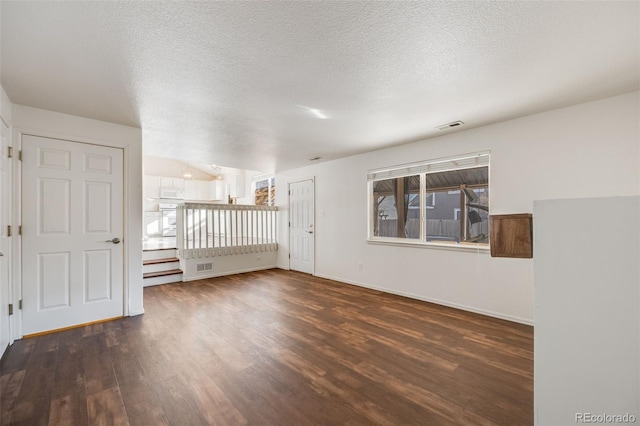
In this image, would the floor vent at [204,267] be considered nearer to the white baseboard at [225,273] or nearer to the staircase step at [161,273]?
the white baseboard at [225,273]

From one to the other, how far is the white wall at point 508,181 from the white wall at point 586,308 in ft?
8.26

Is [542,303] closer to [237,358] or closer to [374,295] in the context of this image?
[237,358]

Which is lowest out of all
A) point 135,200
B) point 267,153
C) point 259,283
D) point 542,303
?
point 259,283

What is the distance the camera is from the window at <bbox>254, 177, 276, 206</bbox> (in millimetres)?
7770

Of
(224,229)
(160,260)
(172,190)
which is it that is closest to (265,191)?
(224,229)

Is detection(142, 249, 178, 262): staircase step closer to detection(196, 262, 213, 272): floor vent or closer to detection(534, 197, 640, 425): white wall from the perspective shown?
detection(196, 262, 213, 272): floor vent

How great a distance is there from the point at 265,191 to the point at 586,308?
7.77m

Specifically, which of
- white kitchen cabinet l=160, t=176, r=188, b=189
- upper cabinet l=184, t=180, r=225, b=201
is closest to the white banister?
white kitchen cabinet l=160, t=176, r=188, b=189

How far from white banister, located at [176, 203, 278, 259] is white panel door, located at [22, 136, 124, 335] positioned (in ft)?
6.44

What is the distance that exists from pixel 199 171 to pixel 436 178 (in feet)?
29.2

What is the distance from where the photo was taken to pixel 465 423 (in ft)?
5.11

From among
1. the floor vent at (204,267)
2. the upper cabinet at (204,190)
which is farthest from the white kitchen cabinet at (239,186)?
the floor vent at (204,267)

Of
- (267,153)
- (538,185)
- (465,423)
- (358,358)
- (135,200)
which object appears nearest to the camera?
(465,423)

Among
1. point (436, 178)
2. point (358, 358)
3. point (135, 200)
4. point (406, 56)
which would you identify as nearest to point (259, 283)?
point (135, 200)
